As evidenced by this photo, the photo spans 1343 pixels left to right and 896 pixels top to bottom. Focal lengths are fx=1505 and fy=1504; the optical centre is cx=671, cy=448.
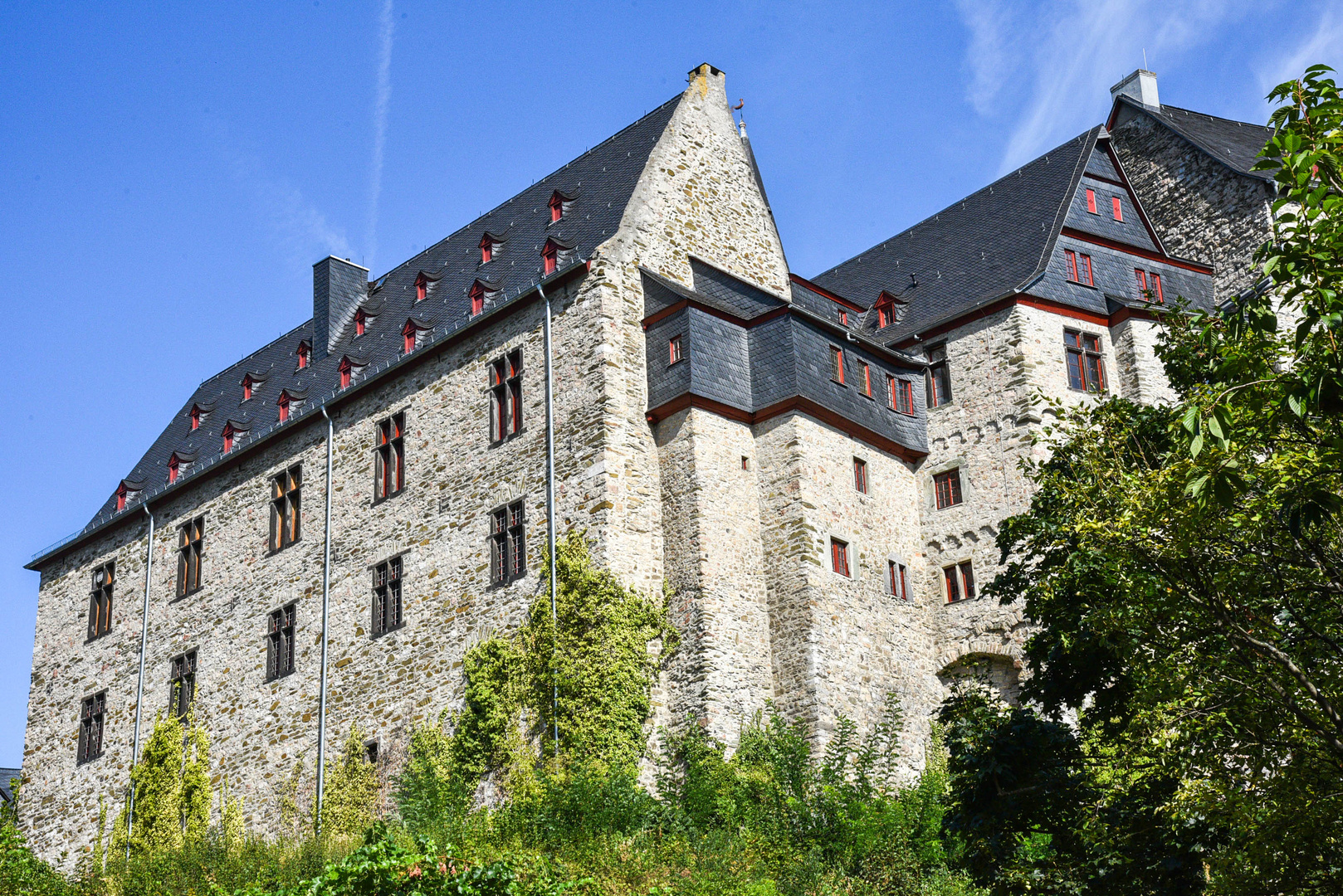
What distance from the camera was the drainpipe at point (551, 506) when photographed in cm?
2408

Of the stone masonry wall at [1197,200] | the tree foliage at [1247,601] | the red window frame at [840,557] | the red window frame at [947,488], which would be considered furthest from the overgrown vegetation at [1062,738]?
the stone masonry wall at [1197,200]

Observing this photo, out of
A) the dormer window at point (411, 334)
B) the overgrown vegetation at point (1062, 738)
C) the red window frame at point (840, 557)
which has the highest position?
the dormer window at point (411, 334)

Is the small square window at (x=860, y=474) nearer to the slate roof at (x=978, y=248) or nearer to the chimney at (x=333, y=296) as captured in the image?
the slate roof at (x=978, y=248)

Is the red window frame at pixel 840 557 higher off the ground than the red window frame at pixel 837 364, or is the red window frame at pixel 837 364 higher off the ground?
the red window frame at pixel 837 364

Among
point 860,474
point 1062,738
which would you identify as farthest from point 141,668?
point 1062,738

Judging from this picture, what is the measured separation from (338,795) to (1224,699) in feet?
64.5

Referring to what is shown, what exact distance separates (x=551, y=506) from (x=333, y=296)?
13.1 m

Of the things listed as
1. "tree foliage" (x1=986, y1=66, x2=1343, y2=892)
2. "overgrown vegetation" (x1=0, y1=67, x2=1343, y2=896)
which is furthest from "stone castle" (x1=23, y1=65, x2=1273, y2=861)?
"tree foliage" (x1=986, y1=66, x2=1343, y2=892)

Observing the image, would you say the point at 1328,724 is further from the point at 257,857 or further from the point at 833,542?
the point at 257,857

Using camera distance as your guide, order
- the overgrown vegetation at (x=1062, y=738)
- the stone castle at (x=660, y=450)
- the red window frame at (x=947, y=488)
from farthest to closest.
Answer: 1. the red window frame at (x=947, y=488)
2. the stone castle at (x=660, y=450)
3. the overgrown vegetation at (x=1062, y=738)

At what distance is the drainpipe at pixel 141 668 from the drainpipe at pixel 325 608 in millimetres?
5505

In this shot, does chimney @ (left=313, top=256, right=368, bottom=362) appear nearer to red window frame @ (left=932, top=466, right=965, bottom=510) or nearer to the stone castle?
the stone castle

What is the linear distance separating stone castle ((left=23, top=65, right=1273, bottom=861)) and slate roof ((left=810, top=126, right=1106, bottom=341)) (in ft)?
A: 0.31

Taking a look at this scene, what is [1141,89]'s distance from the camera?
123 feet
